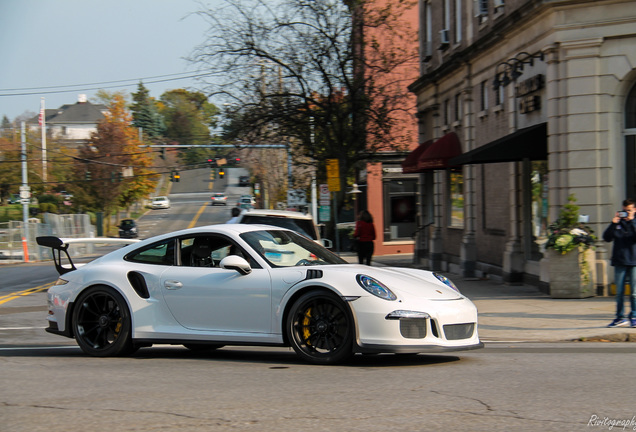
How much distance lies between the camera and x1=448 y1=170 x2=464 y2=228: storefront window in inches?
901

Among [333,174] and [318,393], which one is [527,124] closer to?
[333,174]

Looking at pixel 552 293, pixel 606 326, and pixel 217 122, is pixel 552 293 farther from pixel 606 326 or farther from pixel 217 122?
pixel 217 122

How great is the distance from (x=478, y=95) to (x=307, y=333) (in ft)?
49.7

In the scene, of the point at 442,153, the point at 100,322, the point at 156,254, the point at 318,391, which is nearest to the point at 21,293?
the point at 442,153

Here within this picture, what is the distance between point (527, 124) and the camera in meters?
16.8

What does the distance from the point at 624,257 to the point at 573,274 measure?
3.67 metres

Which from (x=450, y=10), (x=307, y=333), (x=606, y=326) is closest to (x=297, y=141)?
(x=450, y=10)

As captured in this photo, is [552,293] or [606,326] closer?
[606,326]

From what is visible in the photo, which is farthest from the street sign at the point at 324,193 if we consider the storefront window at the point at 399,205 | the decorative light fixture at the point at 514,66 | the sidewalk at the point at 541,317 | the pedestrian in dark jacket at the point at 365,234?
the storefront window at the point at 399,205

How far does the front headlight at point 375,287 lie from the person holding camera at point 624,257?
15.4 feet

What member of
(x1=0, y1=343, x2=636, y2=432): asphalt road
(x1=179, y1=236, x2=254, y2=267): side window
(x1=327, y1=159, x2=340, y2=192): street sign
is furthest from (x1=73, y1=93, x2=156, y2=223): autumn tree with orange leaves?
(x1=0, y1=343, x2=636, y2=432): asphalt road

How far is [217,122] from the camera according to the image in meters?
25.9

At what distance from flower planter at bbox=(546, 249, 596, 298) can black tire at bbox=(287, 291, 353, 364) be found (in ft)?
26.6

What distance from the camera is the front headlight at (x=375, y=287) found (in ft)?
22.3
